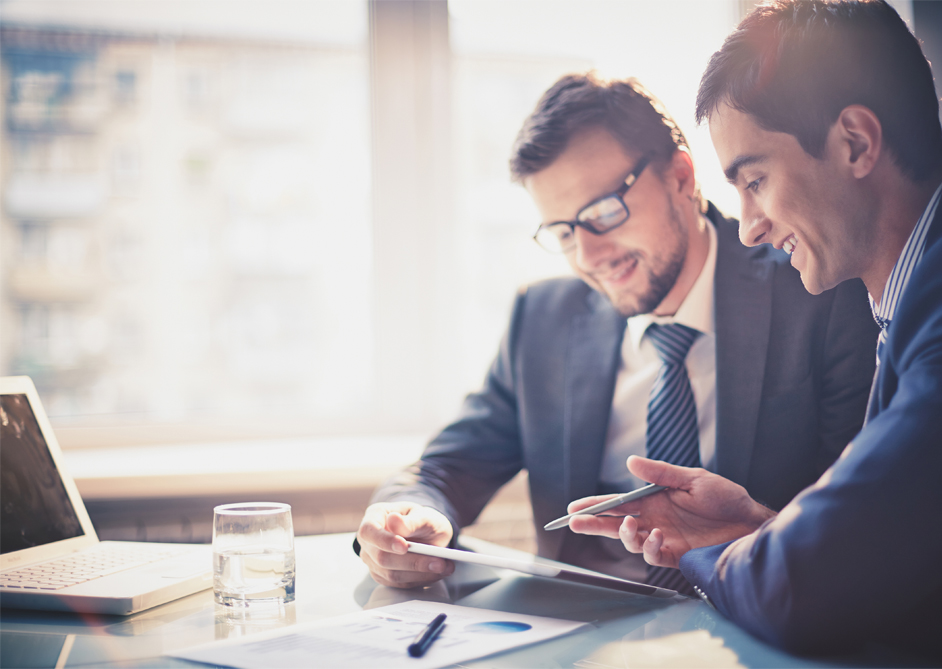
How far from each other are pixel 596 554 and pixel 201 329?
1304mm

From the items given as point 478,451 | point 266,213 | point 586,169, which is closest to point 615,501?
point 478,451

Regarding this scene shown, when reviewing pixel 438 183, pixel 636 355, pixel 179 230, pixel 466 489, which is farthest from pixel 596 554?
pixel 179 230

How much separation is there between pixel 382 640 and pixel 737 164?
72 cm

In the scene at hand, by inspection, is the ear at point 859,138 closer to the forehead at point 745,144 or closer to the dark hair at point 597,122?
the forehead at point 745,144

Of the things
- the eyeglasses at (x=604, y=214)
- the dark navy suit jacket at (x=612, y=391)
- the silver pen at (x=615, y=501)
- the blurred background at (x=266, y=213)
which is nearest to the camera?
the silver pen at (x=615, y=501)

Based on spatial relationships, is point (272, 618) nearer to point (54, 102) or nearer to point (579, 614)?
point (579, 614)

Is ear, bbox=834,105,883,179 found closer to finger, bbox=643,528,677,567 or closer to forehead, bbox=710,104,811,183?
forehead, bbox=710,104,811,183

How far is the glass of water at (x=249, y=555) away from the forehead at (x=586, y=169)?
2.71 feet

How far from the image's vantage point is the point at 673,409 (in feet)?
3.93

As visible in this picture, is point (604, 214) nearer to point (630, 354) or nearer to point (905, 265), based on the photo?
point (630, 354)

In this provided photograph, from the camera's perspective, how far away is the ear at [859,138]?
2.57ft

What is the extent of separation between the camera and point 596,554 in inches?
50.6

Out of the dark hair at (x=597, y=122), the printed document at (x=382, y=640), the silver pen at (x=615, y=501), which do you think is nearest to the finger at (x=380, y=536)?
the printed document at (x=382, y=640)

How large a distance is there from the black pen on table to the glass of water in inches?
8.3
